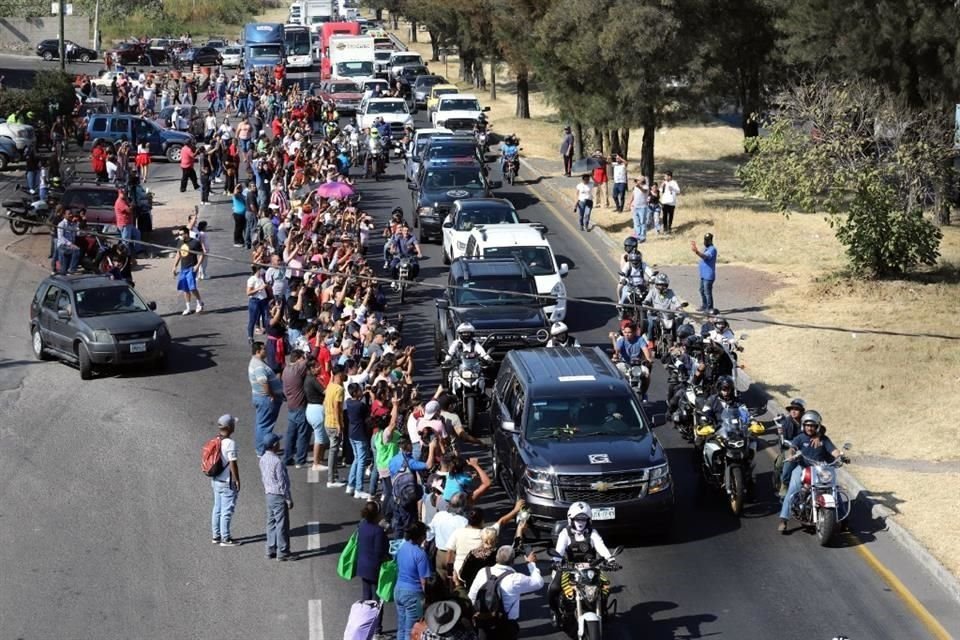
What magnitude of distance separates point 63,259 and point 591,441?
18.2 m

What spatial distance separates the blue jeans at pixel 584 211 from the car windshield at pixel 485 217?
5354mm

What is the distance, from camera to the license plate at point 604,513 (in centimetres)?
1612

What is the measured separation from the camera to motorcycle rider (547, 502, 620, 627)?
45.4 feet

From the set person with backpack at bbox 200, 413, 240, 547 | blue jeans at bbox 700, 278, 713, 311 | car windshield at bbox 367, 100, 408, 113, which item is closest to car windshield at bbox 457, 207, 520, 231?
blue jeans at bbox 700, 278, 713, 311

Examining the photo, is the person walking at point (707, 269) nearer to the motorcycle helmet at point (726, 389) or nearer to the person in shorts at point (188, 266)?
the motorcycle helmet at point (726, 389)

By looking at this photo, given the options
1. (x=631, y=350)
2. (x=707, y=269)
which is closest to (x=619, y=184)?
(x=707, y=269)

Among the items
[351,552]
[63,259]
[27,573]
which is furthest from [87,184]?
[351,552]

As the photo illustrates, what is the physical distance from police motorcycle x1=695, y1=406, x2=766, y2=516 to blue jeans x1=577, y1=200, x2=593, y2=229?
65.4 feet

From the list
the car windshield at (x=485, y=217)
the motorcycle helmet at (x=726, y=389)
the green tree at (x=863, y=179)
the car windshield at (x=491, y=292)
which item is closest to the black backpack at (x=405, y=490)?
the motorcycle helmet at (x=726, y=389)

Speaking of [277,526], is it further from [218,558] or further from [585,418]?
[585,418]

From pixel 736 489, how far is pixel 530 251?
1184cm

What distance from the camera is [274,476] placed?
51.9 ft

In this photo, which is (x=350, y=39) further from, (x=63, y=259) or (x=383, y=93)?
(x=63, y=259)

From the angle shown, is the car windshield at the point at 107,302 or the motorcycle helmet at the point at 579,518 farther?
the car windshield at the point at 107,302
